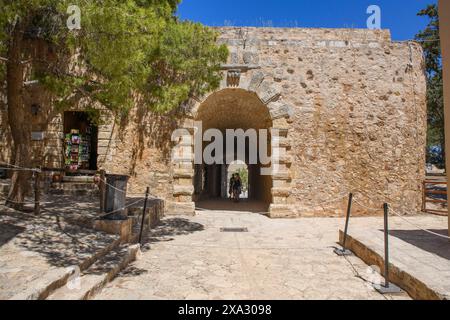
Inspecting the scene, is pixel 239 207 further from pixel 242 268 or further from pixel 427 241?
pixel 242 268

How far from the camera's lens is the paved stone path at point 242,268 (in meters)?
3.69

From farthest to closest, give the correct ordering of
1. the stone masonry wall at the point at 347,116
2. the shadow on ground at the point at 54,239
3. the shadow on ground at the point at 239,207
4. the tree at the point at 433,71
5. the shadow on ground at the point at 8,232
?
1. the tree at the point at 433,71
2. the shadow on ground at the point at 239,207
3. the stone masonry wall at the point at 347,116
4. the shadow on ground at the point at 8,232
5. the shadow on ground at the point at 54,239

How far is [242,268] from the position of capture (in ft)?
15.1

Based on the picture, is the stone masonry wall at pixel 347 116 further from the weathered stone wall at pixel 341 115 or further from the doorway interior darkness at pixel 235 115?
the doorway interior darkness at pixel 235 115

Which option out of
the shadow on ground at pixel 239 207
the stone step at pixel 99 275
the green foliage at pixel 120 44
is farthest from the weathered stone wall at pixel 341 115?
the stone step at pixel 99 275

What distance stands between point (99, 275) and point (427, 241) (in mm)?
5387

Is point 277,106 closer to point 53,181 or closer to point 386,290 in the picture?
point 386,290

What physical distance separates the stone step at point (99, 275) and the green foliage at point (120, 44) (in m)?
2.69

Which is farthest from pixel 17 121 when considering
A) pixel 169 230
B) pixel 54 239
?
pixel 169 230

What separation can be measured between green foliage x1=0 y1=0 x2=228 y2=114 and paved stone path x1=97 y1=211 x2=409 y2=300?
2762 millimetres

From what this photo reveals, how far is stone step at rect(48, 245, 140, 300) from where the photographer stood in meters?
3.10

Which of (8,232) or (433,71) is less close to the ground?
(433,71)

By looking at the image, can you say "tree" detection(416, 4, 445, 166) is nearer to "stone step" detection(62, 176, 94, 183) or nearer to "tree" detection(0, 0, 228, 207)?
"tree" detection(0, 0, 228, 207)
